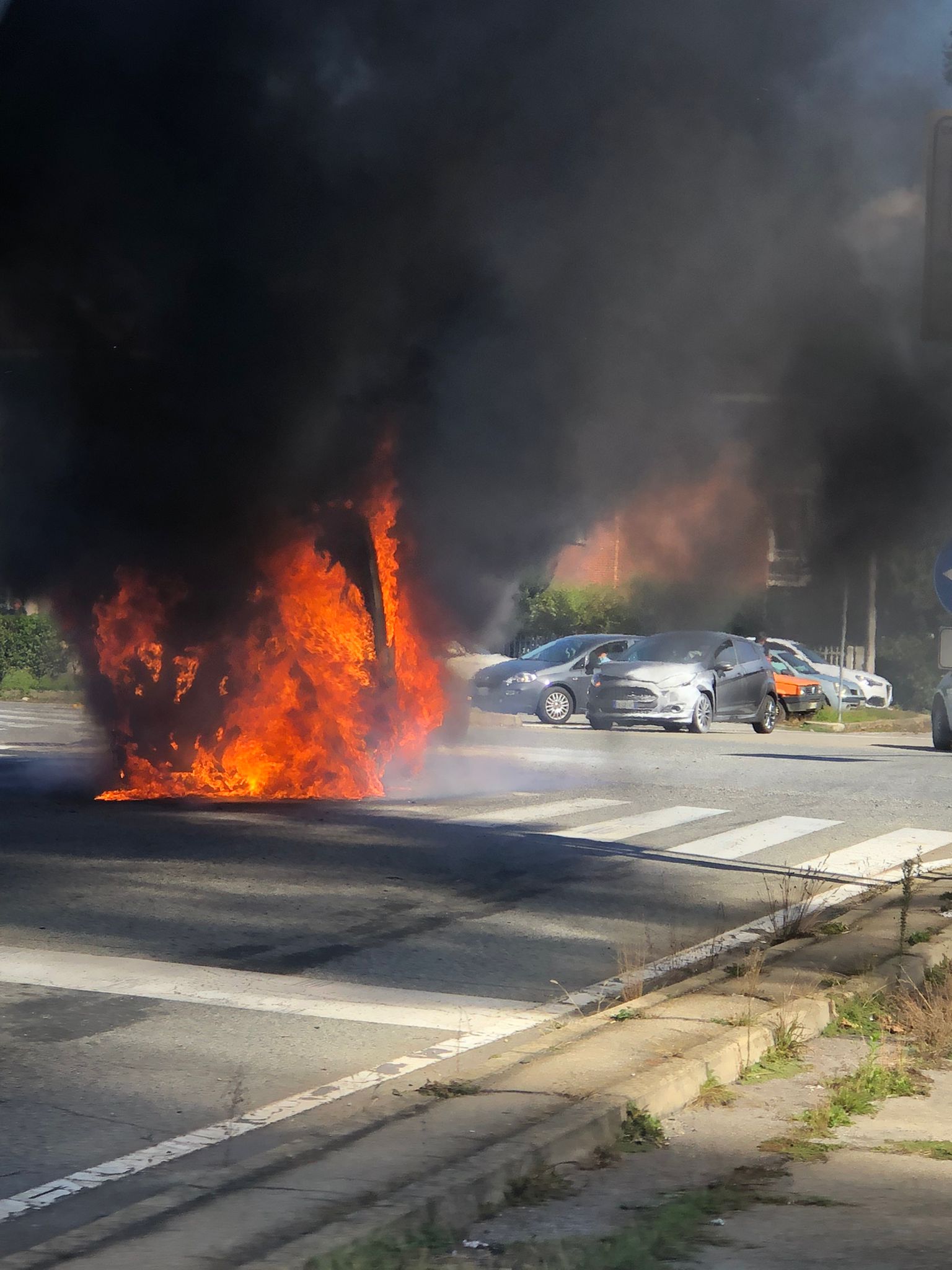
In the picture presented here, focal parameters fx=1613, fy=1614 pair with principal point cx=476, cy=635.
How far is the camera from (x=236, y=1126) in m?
4.47

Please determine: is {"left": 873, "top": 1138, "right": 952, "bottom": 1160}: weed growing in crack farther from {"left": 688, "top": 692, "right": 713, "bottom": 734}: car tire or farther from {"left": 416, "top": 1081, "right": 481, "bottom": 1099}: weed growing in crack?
{"left": 688, "top": 692, "right": 713, "bottom": 734}: car tire

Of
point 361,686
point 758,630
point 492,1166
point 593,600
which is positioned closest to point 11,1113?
point 492,1166

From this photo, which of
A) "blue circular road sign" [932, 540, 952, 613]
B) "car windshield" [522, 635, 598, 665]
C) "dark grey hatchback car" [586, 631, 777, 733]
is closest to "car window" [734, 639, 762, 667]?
"dark grey hatchback car" [586, 631, 777, 733]

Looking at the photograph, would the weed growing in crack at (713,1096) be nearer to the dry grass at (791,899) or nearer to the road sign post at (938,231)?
the dry grass at (791,899)

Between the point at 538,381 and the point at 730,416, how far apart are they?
66.0 inches

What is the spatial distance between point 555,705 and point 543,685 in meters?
0.41

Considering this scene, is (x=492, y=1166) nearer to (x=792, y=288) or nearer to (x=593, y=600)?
(x=792, y=288)

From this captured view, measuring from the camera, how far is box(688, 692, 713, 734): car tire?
2356 centimetres

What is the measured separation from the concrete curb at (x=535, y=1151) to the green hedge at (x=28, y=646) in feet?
99.4

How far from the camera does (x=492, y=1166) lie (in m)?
3.85

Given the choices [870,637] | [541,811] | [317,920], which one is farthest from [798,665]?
[317,920]

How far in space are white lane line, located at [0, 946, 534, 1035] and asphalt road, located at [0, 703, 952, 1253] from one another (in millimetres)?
18

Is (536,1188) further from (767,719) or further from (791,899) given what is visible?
(767,719)

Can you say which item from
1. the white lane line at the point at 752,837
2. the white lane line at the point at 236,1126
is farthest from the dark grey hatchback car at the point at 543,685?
the white lane line at the point at 236,1126
